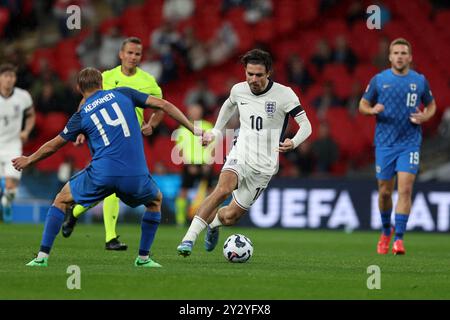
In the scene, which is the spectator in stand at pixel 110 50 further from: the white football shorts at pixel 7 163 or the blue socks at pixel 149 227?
the blue socks at pixel 149 227

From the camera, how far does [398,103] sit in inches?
509

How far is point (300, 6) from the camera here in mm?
24250

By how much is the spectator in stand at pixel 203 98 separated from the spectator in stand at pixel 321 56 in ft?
7.78

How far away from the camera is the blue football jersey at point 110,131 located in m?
9.41

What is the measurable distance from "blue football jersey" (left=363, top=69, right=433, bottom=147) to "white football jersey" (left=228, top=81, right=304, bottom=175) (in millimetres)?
2280

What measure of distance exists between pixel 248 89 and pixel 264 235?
247 inches

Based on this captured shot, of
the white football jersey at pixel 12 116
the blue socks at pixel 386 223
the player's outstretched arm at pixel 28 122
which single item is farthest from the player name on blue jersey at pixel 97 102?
the white football jersey at pixel 12 116

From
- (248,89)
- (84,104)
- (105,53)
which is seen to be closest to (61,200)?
(84,104)

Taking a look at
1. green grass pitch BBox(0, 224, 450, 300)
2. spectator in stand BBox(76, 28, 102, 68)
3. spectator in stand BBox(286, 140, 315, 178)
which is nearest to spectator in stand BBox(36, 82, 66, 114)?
spectator in stand BBox(76, 28, 102, 68)

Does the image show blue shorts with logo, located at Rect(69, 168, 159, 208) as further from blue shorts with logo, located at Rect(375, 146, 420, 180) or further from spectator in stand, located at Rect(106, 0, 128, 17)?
spectator in stand, located at Rect(106, 0, 128, 17)

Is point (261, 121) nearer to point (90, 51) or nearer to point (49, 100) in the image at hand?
point (49, 100)

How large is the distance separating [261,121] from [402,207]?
2.75 meters

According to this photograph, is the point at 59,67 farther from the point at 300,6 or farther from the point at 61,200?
the point at 61,200

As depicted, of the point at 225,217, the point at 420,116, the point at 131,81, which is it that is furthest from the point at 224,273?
the point at 420,116
